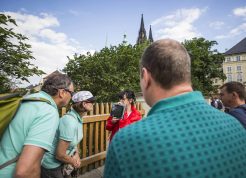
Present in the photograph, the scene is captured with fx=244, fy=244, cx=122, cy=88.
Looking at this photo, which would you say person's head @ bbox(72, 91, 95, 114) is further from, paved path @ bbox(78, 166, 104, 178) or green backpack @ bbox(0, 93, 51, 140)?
paved path @ bbox(78, 166, 104, 178)

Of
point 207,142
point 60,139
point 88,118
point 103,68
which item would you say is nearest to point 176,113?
point 207,142

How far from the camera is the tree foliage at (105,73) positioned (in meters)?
20.8

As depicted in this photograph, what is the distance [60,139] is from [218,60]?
53.4m

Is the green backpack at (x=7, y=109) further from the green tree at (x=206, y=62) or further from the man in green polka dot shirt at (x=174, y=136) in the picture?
the green tree at (x=206, y=62)

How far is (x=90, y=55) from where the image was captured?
78.9ft

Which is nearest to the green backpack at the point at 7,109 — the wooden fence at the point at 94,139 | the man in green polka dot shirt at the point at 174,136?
the man in green polka dot shirt at the point at 174,136

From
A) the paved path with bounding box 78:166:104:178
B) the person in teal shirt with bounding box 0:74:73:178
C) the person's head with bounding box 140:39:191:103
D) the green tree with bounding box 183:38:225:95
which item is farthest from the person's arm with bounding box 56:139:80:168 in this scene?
the green tree with bounding box 183:38:225:95

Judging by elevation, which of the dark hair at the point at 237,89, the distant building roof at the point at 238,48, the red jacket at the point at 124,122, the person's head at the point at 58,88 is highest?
the distant building roof at the point at 238,48

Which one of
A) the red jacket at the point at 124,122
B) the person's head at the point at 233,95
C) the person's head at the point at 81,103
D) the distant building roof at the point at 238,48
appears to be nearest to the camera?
the person's head at the point at 81,103

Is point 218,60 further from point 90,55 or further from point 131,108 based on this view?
point 131,108

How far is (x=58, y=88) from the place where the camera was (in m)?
2.63

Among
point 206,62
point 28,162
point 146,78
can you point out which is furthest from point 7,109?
point 206,62

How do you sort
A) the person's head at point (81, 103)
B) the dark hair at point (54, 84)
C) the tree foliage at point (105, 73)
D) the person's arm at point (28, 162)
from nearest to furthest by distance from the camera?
1. the person's arm at point (28, 162)
2. the dark hair at point (54, 84)
3. the person's head at point (81, 103)
4. the tree foliage at point (105, 73)

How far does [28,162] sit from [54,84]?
1014 mm
